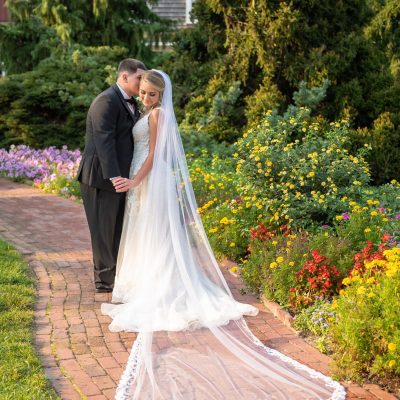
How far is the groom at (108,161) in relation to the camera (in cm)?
561

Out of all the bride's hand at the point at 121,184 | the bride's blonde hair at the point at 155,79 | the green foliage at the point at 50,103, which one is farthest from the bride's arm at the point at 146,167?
the green foliage at the point at 50,103

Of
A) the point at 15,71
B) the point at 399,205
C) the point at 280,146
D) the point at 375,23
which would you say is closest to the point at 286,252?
the point at 280,146

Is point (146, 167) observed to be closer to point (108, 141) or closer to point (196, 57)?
point (108, 141)

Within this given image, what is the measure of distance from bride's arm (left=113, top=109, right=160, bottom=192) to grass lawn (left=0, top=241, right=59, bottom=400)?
113cm

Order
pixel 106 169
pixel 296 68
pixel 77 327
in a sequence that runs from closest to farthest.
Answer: pixel 77 327 → pixel 106 169 → pixel 296 68

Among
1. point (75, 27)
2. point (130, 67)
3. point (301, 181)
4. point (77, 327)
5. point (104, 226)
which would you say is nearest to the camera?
point (77, 327)

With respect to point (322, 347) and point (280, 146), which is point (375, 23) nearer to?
point (280, 146)

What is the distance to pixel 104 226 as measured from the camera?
588 centimetres

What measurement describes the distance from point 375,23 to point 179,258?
33.5 ft

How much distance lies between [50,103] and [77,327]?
28.7 ft

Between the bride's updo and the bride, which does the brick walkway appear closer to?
the bride

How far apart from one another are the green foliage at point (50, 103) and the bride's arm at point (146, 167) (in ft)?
23.8

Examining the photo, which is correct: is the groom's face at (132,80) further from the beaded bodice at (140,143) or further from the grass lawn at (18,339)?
the grass lawn at (18,339)

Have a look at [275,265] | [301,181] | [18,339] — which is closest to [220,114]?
[301,181]
